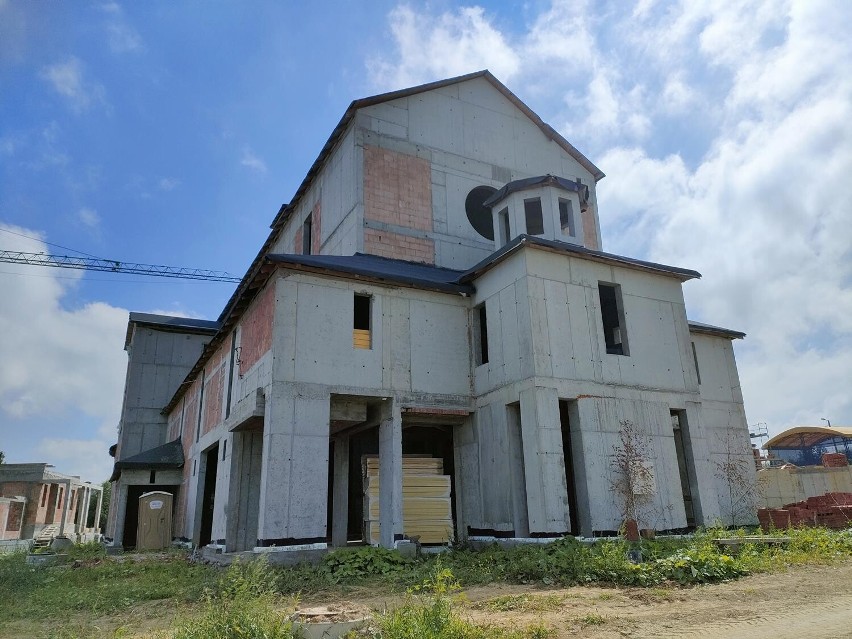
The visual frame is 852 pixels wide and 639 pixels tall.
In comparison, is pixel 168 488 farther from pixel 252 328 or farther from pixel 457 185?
pixel 457 185

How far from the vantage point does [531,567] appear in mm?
11516

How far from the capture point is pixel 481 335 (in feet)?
62.2

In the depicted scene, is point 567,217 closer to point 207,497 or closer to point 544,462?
point 544,462

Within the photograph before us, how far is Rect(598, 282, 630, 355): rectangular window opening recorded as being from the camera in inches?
707

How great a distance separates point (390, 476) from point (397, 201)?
10.3 meters

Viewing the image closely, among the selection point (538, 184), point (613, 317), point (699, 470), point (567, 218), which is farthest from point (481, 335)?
point (699, 470)

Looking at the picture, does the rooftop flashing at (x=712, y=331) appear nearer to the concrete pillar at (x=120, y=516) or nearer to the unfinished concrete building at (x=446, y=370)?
the unfinished concrete building at (x=446, y=370)

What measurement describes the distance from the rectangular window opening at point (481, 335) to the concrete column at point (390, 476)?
3.20 meters

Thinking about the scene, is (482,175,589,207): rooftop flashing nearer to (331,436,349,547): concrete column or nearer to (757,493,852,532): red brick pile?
(331,436,349,547): concrete column

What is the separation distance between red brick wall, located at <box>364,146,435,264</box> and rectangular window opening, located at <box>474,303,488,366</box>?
3.81m

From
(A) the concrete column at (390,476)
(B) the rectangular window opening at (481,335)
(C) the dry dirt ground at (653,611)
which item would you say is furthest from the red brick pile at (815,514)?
(A) the concrete column at (390,476)

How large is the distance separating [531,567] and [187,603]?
6258 millimetres

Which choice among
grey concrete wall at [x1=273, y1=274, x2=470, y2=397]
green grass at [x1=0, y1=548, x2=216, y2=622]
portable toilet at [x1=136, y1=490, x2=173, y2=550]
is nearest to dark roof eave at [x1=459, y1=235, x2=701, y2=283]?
grey concrete wall at [x1=273, y1=274, x2=470, y2=397]

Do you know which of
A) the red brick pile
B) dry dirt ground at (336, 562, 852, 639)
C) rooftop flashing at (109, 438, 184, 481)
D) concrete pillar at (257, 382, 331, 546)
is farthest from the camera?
rooftop flashing at (109, 438, 184, 481)
